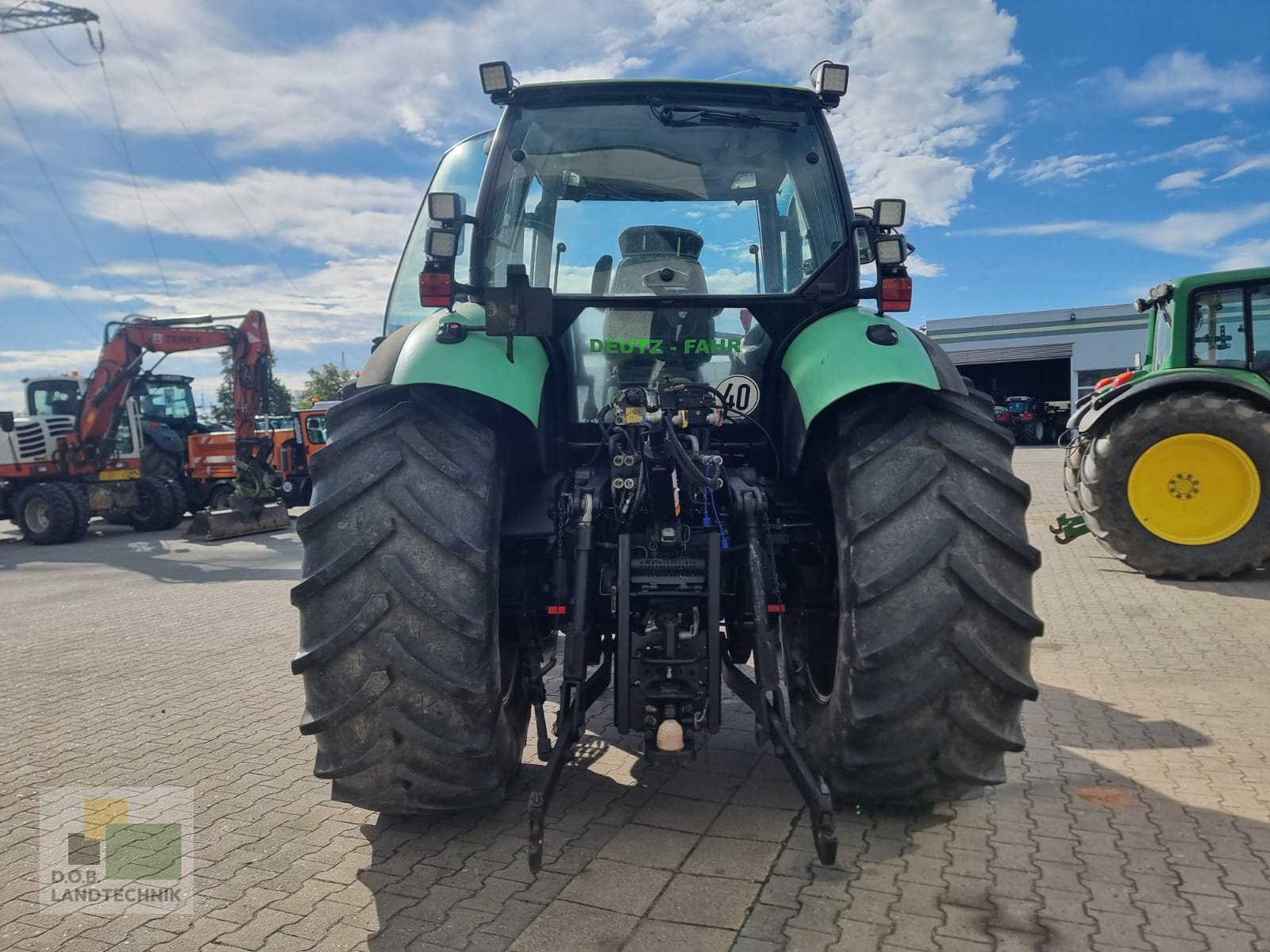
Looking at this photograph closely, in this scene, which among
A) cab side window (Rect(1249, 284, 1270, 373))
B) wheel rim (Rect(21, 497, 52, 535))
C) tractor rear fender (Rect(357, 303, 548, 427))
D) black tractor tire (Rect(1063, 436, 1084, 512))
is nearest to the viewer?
tractor rear fender (Rect(357, 303, 548, 427))

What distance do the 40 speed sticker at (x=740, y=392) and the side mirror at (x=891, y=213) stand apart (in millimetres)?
813

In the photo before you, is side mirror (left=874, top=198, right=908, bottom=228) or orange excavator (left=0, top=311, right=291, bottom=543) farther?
orange excavator (left=0, top=311, right=291, bottom=543)

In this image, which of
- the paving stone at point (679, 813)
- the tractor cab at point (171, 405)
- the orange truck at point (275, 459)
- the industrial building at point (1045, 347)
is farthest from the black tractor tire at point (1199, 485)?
the industrial building at point (1045, 347)

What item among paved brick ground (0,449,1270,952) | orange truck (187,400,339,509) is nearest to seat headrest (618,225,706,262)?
paved brick ground (0,449,1270,952)

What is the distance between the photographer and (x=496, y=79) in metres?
3.59

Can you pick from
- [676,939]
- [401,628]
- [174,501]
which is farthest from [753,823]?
[174,501]

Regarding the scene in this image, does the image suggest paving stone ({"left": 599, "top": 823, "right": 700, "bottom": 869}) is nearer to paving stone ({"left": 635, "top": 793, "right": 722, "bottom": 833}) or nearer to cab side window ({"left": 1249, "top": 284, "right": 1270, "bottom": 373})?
paving stone ({"left": 635, "top": 793, "right": 722, "bottom": 833})

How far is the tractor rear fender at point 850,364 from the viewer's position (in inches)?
115

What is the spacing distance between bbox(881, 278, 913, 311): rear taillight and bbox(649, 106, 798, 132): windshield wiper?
803 millimetres

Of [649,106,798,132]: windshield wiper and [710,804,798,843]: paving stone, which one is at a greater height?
[649,106,798,132]: windshield wiper

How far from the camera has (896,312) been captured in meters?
3.66

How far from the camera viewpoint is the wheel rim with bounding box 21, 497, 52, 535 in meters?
15.5

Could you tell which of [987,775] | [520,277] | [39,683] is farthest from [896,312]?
[39,683]

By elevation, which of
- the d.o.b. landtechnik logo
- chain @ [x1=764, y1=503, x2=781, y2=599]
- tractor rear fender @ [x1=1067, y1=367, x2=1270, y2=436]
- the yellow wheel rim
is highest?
tractor rear fender @ [x1=1067, y1=367, x2=1270, y2=436]
